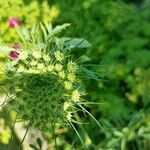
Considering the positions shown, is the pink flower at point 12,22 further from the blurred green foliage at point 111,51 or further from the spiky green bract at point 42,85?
the spiky green bract at point 42,85

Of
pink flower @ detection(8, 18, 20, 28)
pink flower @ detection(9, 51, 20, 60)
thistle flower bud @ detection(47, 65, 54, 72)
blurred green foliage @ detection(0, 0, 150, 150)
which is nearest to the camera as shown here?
thistle flower bud @ detection(47, 65, 54, 72)

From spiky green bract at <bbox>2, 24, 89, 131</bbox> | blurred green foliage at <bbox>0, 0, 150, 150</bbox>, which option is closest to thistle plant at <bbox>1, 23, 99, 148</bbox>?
spiky green bract at <bbox>2, 24, 89, 131</bbox>

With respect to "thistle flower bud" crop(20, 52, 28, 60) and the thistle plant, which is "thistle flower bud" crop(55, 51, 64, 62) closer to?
the thistle plant

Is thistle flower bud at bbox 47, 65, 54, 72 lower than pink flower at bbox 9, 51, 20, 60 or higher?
lower

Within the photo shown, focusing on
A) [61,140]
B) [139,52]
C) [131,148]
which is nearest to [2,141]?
[61,140]

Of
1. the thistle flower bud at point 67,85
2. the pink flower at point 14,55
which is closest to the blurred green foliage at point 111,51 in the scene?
the pink flower at point 14,55

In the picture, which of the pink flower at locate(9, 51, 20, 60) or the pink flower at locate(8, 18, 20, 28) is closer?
the pink flower at locate(9, 51, 20, 60)

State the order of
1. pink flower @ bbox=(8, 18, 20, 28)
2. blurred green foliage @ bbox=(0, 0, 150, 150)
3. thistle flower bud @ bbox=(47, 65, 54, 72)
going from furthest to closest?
blurred green foliage @ bbox=(0, 0, 150, 150)
pink flower @ bbox=(8, 18, 20, 28)
thistle flower bud @ bbox=(47, 65, 54, 72)
